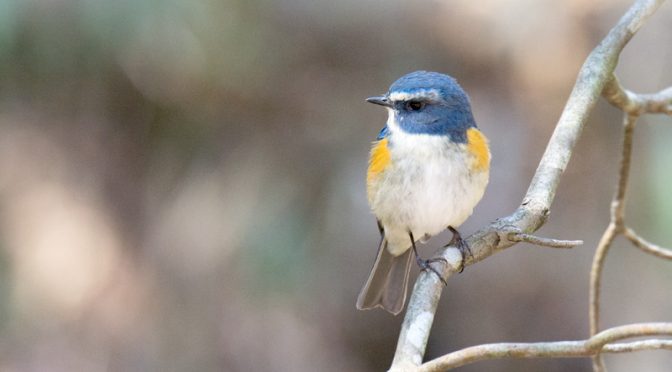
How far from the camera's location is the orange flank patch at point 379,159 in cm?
332

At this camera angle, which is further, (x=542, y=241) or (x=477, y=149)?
(x=477, y=149)

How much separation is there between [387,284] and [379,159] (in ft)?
1.83

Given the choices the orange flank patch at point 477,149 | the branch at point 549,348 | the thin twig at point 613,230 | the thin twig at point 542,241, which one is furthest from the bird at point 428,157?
the branch at point 549,348

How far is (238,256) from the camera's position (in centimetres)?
542

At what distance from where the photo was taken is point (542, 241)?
94.7 inches

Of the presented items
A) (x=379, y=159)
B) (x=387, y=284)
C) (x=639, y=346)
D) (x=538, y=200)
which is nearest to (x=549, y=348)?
(x=639, y=346)

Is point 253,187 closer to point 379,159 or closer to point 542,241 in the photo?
point 379,159

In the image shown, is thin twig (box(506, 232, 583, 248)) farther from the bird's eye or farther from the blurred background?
the blurred background

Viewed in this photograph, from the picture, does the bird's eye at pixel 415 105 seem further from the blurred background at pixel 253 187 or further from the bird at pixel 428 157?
the blurred background at pixel 253 187

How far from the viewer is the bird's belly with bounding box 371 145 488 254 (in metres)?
3.20

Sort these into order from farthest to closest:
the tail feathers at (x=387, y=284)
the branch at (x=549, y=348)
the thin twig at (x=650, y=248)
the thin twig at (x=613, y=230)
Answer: the tail feathers at (x=387, y=284)
the thin twig at (x=613, y=230)
the thin twig at (x=650, y=248)
the branch at (x=549, y=348)

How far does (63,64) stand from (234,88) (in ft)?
3.44

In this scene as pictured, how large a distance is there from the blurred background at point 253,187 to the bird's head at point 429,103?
2.27 m

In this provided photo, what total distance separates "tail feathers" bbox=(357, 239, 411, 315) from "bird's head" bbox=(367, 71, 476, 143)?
2.09ft
